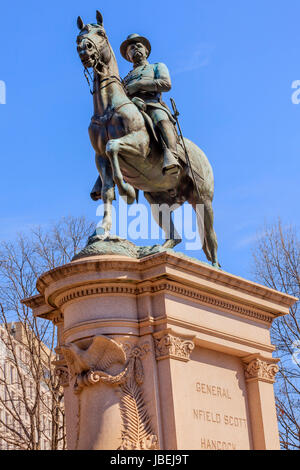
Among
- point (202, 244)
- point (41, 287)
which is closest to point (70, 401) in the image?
point (41, 287)

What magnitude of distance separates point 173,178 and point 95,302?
285cm

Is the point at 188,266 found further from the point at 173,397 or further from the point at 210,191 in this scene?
the point at 210,191

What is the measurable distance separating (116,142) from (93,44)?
1587 mm

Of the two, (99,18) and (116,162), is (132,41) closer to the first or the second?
(99,18)

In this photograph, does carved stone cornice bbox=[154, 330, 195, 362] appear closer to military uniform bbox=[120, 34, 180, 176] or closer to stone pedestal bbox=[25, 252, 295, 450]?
stone pedestal bbox=[25, 252, 295, 450]

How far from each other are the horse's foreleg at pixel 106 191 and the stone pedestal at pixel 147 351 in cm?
74

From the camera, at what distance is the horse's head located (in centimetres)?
1321

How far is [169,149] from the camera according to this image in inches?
536

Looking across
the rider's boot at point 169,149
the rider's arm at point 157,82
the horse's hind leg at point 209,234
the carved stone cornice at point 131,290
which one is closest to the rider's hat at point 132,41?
the rider's arm at point 157,82

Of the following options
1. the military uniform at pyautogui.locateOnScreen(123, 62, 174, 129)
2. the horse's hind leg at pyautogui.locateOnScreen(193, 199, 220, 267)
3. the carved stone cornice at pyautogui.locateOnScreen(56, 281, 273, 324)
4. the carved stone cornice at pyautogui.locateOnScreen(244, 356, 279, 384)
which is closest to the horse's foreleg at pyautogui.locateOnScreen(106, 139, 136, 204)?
the military uniform at pyautogui.locateOnScreen(123, 62, 174, 129)

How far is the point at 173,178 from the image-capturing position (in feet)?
45.7

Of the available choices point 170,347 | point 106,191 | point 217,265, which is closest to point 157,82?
point 106,191
